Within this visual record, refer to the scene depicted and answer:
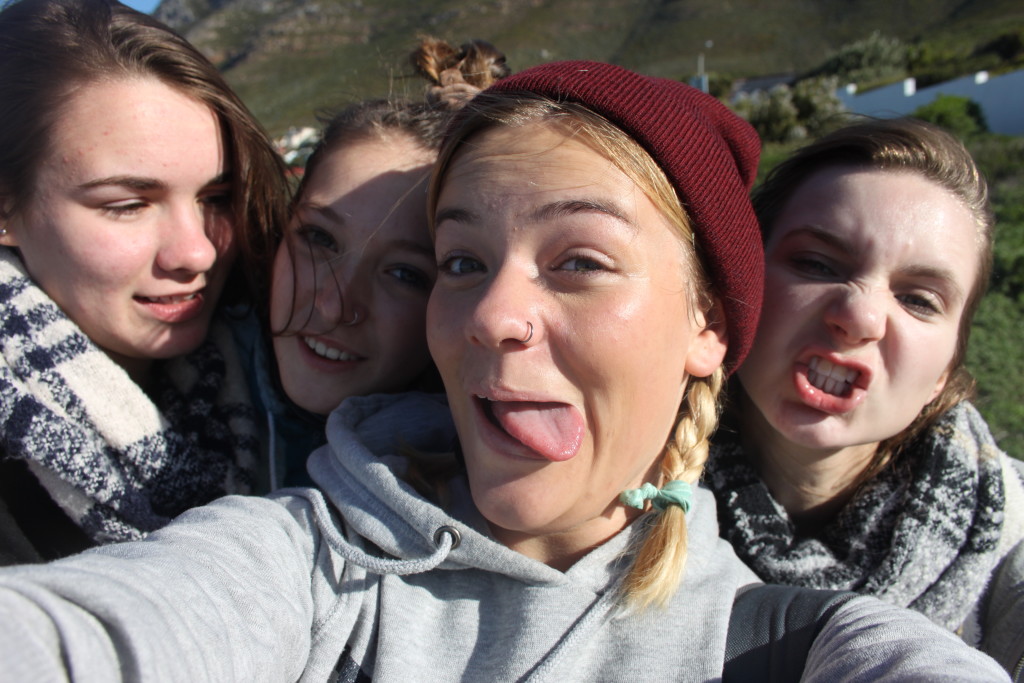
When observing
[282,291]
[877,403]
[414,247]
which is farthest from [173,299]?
[877,403]

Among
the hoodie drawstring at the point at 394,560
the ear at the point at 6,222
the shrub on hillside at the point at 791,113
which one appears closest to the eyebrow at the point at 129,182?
the ear at the point at 6,222

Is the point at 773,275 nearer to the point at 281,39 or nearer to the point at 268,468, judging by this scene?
the point at 268,468

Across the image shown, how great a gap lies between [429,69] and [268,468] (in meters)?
1.54

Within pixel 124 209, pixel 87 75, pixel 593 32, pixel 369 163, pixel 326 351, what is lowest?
pixel 593 32

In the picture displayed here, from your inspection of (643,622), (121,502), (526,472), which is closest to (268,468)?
(121,502)

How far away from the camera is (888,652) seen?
1464 millimetres

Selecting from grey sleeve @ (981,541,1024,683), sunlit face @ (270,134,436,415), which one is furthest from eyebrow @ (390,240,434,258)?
grey sleeve @ (981,541,1024,683)

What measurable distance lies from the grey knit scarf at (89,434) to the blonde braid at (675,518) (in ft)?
4.56

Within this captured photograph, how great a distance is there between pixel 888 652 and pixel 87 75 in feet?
8.68

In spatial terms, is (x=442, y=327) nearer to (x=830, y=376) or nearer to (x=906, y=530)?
(x=830, y=376)

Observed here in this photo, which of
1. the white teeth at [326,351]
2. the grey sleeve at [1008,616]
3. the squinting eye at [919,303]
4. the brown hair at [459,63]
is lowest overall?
the grey sleeve at [1008,616]

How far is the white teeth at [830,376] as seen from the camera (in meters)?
2.09

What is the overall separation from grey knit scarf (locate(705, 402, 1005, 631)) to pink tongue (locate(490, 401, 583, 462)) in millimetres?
941

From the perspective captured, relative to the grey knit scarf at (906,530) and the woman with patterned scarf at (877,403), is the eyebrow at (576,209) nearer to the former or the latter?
the woman with patterned scarf at (877,403)
